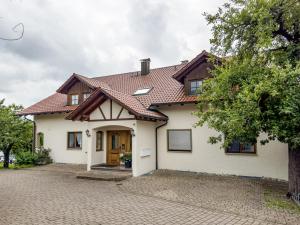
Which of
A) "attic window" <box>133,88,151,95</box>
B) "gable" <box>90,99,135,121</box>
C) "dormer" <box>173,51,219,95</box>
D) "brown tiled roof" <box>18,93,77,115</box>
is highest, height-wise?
"dormer" <box>173,51,219,95</box>

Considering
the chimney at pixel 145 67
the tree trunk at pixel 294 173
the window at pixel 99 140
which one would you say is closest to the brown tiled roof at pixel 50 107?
the window at pixel 99 140

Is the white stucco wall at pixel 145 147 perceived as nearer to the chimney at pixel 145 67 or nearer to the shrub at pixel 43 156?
the chimney at pixel 145 67

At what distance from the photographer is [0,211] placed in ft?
22.8

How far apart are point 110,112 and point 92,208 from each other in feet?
21.4

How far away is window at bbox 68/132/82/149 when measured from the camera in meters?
17.0

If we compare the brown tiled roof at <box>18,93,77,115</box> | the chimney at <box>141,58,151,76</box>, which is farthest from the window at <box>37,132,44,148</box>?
the chimney at <box>141,58,151,76</box>

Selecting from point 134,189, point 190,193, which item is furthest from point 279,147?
point 134,189

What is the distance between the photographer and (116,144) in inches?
581

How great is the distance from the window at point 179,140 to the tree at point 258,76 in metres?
4.00

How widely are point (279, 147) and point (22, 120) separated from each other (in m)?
16.4

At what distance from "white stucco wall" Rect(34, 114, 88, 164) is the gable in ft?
11.2

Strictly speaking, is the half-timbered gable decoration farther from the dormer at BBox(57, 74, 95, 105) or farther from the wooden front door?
the dormer at BBox(57, 74, 95, 105)

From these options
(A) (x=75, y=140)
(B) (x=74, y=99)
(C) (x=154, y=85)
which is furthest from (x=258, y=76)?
(B) (x=74, y=99)

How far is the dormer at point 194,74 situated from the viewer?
13520mm
